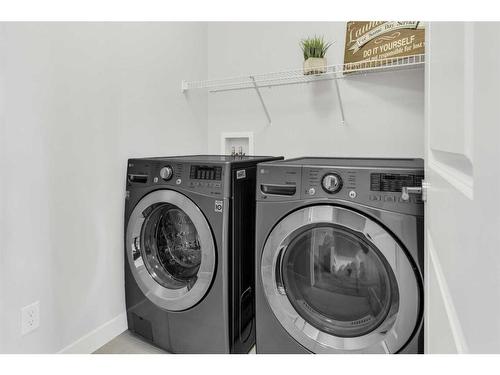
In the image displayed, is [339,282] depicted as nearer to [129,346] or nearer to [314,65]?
[129,346]

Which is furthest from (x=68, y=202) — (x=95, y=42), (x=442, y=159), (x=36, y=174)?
(x=442, y=159)

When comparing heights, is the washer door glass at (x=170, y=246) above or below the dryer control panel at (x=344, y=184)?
below

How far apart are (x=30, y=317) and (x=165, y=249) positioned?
0.67 metres

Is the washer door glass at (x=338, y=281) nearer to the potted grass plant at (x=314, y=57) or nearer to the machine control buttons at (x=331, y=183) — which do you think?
the machine control buttons at (x=331, y=183)

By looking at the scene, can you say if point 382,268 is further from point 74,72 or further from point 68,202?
point 74,72

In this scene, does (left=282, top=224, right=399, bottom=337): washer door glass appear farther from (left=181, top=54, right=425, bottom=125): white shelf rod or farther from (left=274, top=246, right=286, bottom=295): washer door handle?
(left=181, top=54, right=425, bottom=125): white shelf rod

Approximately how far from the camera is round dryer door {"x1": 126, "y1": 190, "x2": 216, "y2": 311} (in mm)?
1609

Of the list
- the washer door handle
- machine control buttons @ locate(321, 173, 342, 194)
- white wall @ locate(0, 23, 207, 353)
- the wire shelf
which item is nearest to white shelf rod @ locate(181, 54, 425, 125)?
the wire shelf

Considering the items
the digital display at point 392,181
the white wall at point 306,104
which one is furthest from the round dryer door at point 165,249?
the white wall at point 306,104

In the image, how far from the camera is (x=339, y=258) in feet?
4.38

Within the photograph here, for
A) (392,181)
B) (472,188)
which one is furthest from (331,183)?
(472,188)

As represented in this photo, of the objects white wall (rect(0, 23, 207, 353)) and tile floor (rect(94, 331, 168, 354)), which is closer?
white wall (rect(0, 23, 207, 353))

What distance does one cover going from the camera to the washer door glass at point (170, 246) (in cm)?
170

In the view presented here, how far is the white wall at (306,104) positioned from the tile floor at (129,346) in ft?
4.72
